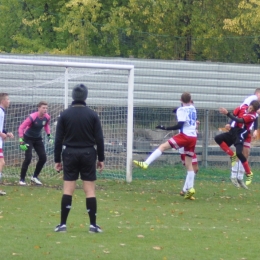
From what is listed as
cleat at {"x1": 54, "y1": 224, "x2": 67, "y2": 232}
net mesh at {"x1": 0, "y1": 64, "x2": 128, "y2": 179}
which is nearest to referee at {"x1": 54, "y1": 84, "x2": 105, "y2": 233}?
cleat at {"x1": 54, "y1": 224, "x2": 67, "y2": 232}

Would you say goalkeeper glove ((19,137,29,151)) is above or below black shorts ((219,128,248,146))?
below

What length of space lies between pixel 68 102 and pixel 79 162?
9.61m

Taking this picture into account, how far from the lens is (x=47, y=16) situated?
3266cm

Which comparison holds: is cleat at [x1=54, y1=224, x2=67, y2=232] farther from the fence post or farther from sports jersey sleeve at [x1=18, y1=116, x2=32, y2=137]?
the fence post

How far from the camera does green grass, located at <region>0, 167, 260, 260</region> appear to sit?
9180 mm

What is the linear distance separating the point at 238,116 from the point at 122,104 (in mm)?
4008

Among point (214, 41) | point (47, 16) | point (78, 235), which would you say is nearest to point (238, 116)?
point (78, 235)

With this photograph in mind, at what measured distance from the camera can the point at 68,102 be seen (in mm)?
19547

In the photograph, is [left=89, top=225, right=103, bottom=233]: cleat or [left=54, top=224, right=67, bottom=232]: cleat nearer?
[left=54, top=224, right=67, bottom=232]: cleat

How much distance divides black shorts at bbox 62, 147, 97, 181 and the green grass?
0.84 metres

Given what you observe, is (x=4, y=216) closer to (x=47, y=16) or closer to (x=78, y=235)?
(x=78, y=235)

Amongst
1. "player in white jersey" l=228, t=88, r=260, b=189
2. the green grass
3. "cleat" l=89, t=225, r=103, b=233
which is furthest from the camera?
"player in white jersey" l=228, t=88, r=260, b=189

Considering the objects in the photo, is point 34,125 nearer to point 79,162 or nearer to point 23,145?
point 23,145

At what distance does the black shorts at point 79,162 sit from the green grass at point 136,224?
2.76 feet
